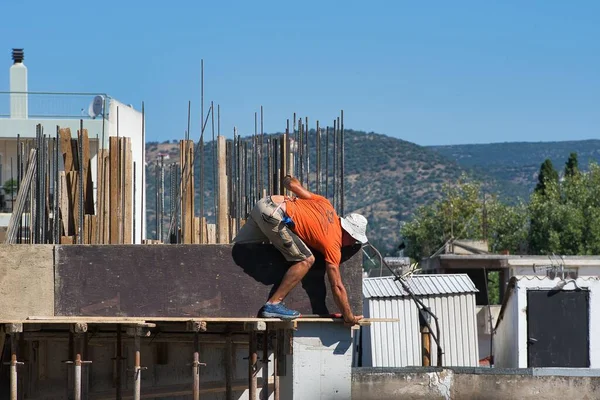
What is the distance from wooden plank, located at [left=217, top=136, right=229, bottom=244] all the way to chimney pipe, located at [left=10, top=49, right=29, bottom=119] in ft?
59.9

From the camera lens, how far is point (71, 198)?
1692cm

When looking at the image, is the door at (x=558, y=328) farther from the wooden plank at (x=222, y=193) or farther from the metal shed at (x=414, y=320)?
the wooden plank at (x=222, y=193)

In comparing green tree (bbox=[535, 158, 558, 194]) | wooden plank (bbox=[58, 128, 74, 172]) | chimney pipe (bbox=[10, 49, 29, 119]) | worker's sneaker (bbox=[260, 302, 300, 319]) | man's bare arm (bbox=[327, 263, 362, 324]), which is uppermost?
chimney pipe (bbox=[10, 49, 29, 119])

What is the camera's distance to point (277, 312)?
15336mm

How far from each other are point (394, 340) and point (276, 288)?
8936mm

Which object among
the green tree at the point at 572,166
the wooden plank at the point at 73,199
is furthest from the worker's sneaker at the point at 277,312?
the green tree at the point at 572,166

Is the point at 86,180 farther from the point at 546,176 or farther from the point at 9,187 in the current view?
the point at 546,176

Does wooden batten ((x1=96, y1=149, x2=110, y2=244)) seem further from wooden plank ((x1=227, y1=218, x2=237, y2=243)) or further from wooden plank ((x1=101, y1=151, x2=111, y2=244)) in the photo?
wooden plank ((x1=227, y1=218, x2=237, y2=243))

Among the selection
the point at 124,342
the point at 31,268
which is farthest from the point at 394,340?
the point at 31,268

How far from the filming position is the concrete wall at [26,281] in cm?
1550

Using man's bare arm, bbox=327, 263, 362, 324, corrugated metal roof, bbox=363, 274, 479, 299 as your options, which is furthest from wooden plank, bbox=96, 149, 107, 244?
corrugated metal roof, bbox=363, 274, 479, 299

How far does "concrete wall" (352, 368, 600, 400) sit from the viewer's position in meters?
17.7

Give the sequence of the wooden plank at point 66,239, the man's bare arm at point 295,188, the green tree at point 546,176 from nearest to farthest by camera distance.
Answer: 1. the man's bare arm at point 295,188
2. the wooden plank at point 66,239
3. the green tree at point 546,176

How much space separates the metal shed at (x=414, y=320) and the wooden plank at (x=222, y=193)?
6.91 metres
